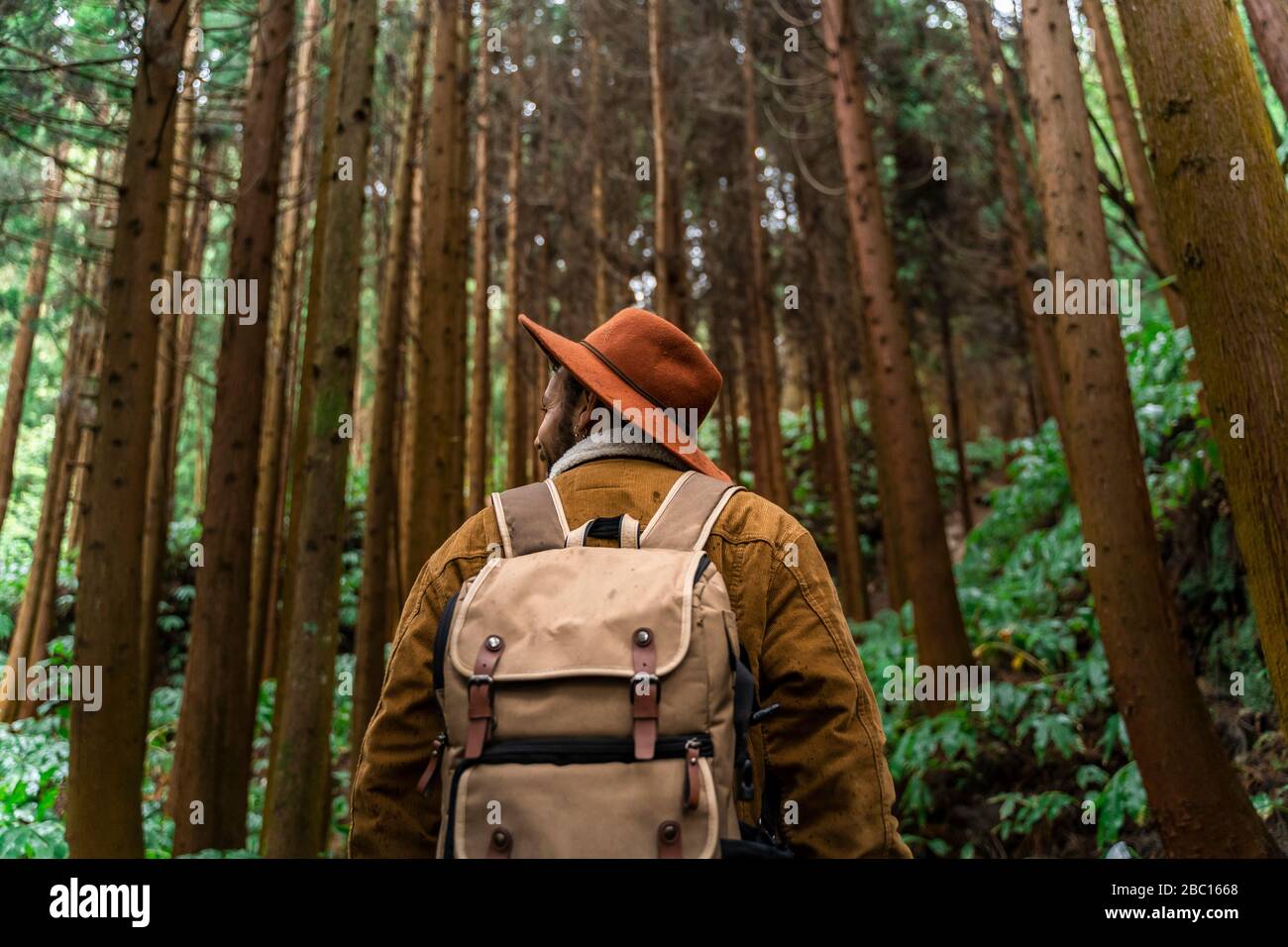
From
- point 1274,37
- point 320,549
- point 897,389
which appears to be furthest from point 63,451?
point 1274,37

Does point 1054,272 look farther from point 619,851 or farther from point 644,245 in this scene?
point 644,245

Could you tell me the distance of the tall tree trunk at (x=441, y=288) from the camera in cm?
874

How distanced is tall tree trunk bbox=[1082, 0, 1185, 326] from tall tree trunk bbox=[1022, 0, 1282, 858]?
11.6 feet

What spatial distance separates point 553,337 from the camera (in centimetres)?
235

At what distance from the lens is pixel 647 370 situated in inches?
90.8

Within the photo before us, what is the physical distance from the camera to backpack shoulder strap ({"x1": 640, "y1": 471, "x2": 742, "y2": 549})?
1.96 metres

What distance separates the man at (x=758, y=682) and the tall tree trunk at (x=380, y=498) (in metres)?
5.68

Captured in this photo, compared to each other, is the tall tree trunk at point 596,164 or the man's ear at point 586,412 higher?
the tall tree trunk at point 596,164

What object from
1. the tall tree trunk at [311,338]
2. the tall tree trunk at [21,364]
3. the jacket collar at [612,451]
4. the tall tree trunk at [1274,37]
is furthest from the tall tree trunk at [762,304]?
Answer: the jacket collar at [612,451]

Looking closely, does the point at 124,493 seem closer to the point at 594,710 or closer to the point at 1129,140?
the point at 594,710

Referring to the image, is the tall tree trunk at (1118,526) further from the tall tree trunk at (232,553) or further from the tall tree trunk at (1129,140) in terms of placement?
the tall tree trunk at (232,553)

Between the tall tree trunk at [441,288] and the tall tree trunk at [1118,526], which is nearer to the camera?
the tall tree trunk at [1118,526]

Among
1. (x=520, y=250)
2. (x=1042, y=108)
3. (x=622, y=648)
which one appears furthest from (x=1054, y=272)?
(x=520, y=250)

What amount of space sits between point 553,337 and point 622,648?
95 centimetres
